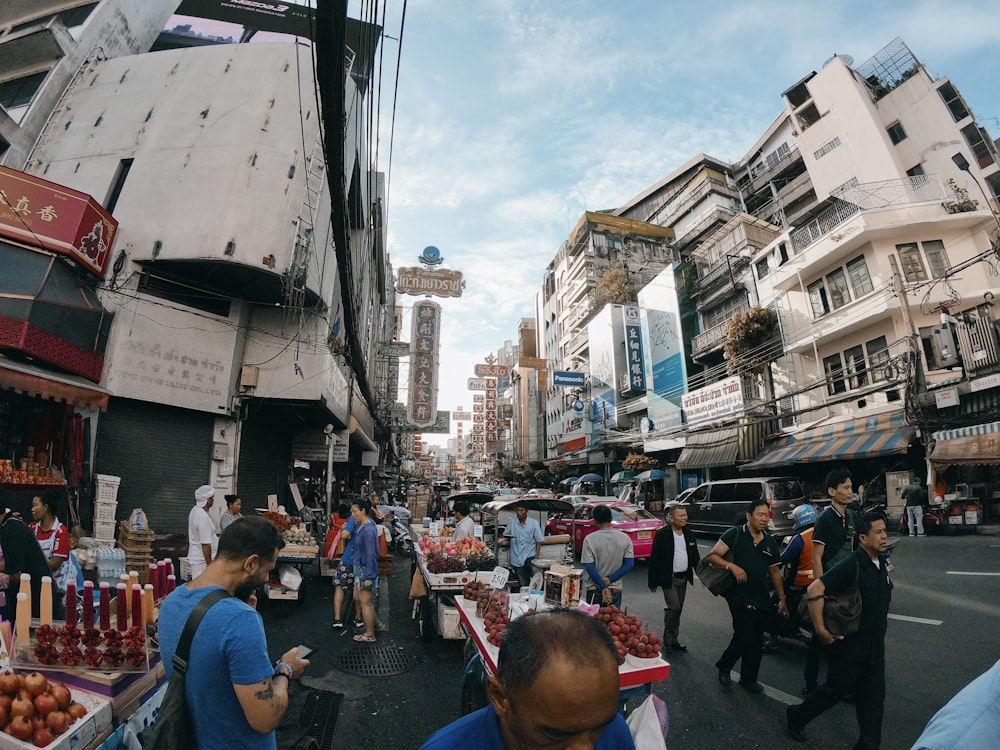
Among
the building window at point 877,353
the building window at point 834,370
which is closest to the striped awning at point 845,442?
the building window at point 877,353

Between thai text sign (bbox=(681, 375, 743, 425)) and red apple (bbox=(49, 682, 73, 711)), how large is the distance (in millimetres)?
24024

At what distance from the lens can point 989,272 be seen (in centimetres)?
1678

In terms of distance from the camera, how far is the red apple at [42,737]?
7.87 ft

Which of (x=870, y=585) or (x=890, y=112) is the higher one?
(x=890, y=112)

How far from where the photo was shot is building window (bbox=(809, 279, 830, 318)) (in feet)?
68.5

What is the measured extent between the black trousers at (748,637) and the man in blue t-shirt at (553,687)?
4.51 meters

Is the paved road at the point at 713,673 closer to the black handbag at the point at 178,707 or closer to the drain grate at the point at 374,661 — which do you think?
the drain grate at the point at 374,661

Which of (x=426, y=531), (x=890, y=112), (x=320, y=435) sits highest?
(x=890, y=112)

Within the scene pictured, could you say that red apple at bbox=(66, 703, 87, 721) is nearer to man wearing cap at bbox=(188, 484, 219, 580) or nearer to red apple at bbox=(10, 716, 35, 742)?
red apple at bbox=(10, 716, 35, 742)

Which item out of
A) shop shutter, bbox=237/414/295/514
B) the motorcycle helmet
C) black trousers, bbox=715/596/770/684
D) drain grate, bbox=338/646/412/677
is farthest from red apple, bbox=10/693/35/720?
shop shutter, bbox=237/414/295/514

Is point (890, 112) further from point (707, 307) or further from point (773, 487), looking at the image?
point (773, 487)

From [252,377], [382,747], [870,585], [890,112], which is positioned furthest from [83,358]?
[890,112]

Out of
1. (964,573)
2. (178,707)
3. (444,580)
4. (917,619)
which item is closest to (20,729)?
(178,707)

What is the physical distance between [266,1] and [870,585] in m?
38.6
